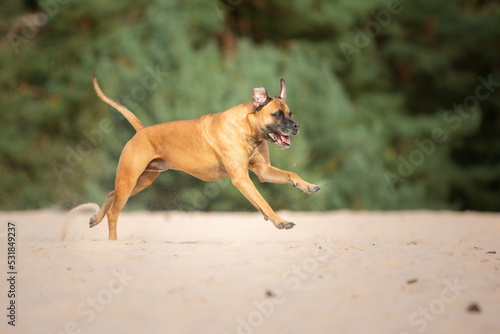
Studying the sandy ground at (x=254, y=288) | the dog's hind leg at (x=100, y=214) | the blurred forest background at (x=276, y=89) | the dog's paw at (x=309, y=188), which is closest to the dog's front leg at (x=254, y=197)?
the sandy ground at (x=254, y=288)

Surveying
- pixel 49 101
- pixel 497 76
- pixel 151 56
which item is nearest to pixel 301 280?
pixel 151 56

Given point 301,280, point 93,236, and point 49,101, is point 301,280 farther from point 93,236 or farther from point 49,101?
point 49,101

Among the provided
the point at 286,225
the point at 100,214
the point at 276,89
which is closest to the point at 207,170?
the point at 286,225

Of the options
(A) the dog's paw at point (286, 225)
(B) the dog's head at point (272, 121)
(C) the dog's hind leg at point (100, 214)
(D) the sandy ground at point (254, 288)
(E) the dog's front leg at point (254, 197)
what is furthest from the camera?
(C) the dog's hind leg at point (100, 214)

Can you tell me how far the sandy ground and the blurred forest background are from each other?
7355 millimetres

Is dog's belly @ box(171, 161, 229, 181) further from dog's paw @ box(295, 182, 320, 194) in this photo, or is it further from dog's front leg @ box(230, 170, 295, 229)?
dog's paw @ box(295, 182, 320, 194)

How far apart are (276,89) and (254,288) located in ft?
33.3

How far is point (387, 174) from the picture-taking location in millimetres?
17078

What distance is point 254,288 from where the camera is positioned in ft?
13.6

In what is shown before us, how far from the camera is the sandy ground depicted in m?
3.53

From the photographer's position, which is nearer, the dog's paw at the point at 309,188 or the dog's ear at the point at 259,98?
the dog's paw at the point at 309,188

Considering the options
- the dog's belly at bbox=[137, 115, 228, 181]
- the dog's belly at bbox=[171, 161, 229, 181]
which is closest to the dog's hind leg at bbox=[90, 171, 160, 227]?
the dog's belly at bbox=[137, 115, 228, 181]

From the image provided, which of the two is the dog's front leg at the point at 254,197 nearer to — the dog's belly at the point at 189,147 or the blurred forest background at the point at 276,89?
the dog's belly at the point at 189,147

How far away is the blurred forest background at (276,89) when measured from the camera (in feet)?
46.4
